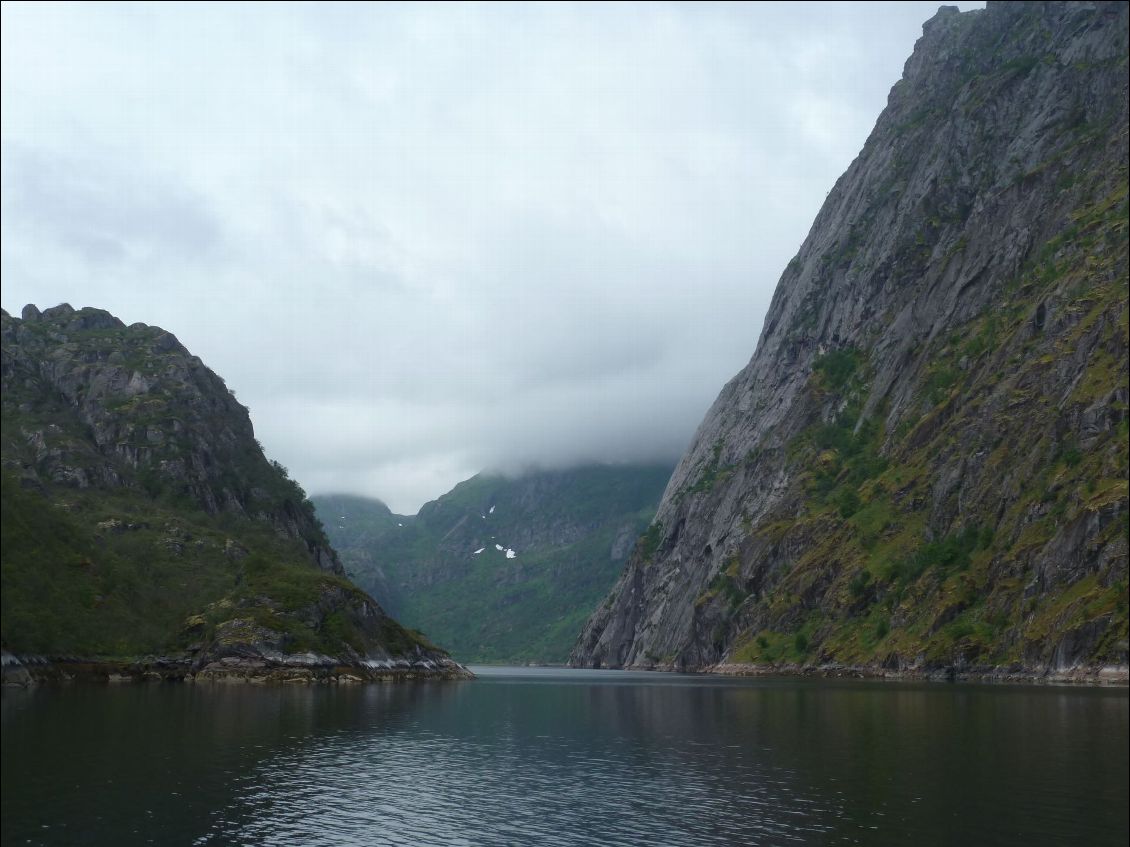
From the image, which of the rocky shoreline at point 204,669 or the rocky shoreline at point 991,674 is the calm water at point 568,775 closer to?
the rocky shoreline at point 991,674

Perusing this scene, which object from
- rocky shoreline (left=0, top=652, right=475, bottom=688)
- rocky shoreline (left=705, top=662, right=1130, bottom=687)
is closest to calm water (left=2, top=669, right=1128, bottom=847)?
rocky shoreline (left=705, top=662, right=1130, bottom=687)

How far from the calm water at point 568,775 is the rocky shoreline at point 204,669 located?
134 feet

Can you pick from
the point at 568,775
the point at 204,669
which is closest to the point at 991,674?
the point at 568,775

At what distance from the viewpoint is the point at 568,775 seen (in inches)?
2411

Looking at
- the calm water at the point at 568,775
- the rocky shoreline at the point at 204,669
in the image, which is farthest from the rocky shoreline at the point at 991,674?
the rocky shoreline at the point at 204,669

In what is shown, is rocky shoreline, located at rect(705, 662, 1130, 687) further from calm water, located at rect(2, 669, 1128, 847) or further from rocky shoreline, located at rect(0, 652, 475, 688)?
rocky shoreline, located at rect(0, 652, 475, 688)

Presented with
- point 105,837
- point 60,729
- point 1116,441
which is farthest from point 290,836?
point 1116,441

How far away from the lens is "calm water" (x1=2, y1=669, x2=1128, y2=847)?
1716 inches

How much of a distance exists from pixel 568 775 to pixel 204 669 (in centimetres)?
11684

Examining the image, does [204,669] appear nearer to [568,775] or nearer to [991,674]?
[568,775]

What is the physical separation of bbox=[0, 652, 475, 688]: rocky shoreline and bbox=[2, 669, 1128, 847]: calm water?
4092cm

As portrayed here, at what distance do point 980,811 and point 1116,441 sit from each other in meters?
135

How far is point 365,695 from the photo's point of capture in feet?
438

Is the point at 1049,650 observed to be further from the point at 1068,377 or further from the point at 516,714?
Result: the point at 516,714
